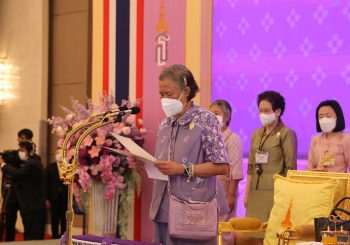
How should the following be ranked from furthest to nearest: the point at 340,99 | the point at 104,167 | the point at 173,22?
the point at 173,22 < the point at 104,167 < the point at 340,99

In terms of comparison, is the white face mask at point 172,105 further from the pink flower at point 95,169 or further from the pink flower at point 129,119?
the pink flower at point 129,119

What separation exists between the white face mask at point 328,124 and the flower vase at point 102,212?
98.9 inches

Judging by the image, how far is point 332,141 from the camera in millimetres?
5117

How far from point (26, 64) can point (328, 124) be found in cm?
530

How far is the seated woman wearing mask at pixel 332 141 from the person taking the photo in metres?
5.06

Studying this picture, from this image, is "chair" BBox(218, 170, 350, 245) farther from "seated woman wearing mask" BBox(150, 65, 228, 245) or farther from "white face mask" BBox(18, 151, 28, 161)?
"white face mask" BBox(18, 151, 28, 161)

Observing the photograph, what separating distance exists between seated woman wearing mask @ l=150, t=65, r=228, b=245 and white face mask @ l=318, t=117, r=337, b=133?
1.65 m

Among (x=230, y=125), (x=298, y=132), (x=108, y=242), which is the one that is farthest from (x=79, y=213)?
(x=108, y=242)

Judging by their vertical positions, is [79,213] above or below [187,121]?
below

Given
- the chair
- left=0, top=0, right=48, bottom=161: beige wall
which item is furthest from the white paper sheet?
left=0, top=0, right=48, bottom=161: beige wall

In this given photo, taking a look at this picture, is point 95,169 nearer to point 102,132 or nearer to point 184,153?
point 102,132

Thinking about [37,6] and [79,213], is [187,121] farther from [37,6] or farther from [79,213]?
[37,6]

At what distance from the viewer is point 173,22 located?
7.09 meters

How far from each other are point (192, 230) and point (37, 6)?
6.14 metres
